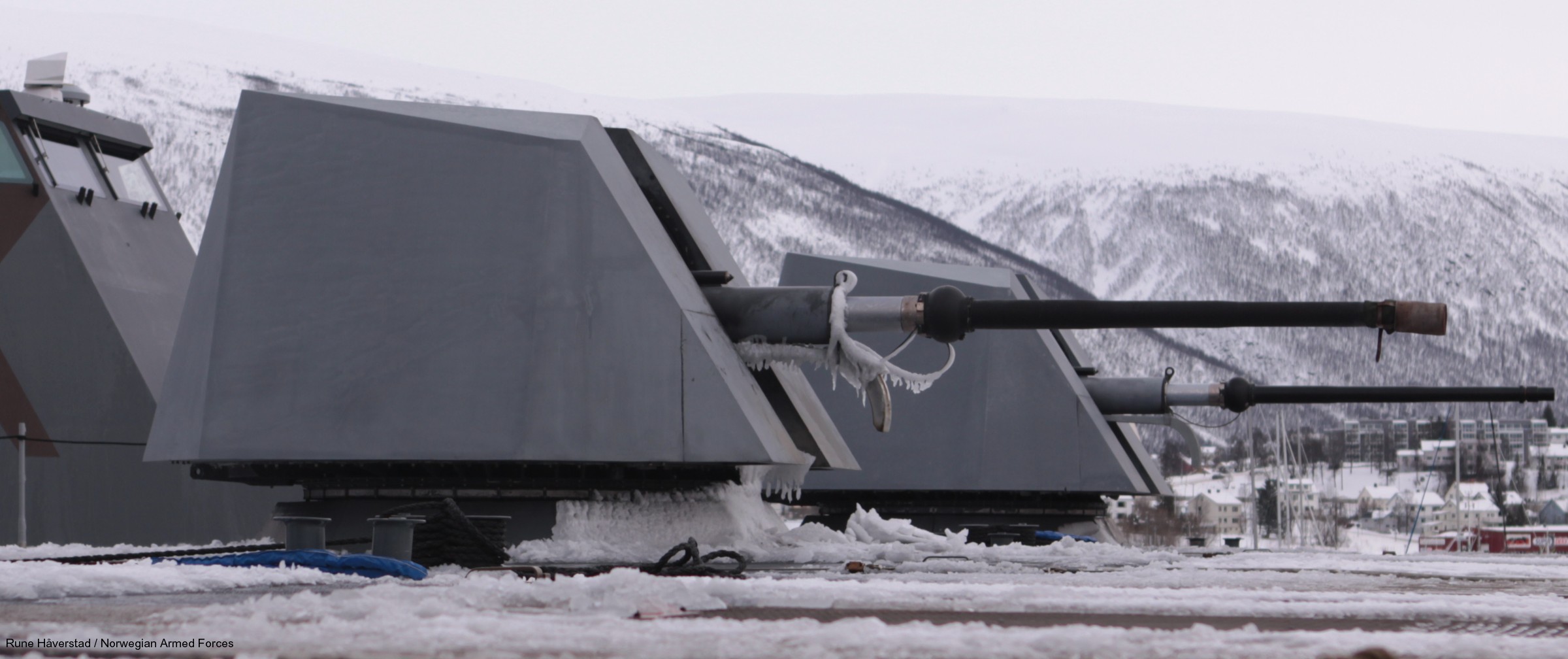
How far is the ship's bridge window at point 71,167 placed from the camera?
12.9 m

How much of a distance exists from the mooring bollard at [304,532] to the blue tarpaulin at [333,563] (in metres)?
0.32

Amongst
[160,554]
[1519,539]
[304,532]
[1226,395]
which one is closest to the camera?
[304,532]

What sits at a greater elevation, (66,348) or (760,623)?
(66,348)

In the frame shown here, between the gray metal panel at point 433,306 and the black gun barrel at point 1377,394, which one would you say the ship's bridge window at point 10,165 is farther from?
the black gun barrel at point 1377,394

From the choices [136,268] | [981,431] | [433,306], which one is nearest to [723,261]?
[433,306]

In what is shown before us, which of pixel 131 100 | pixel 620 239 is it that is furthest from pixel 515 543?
→ pixel 131 100

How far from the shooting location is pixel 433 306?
8.29m

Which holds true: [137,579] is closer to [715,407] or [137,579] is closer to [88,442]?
[715,407]

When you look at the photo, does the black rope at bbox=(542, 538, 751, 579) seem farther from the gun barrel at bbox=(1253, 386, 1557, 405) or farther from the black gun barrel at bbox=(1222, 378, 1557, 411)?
the gun barrel at bbox=(1253, 386, 1557, 405)

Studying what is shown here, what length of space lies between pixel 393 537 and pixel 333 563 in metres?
0.35

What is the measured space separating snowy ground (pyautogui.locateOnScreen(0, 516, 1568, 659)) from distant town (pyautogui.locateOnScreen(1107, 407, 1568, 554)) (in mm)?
45513

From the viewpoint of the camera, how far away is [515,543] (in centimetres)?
817

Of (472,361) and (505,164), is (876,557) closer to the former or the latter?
(472,361)

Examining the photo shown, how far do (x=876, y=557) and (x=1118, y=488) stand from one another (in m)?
6.29
